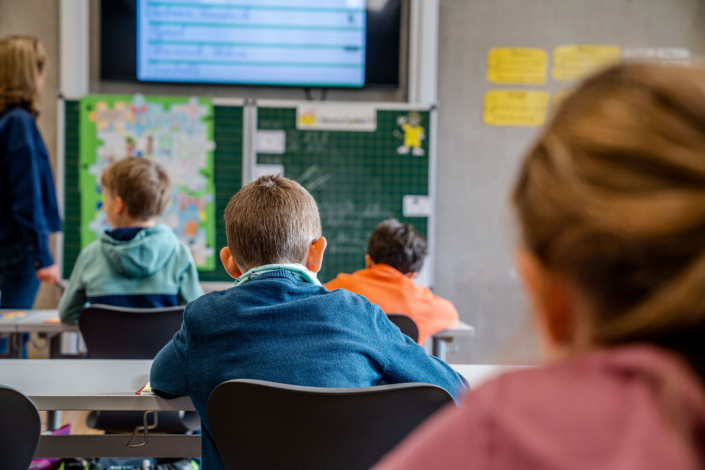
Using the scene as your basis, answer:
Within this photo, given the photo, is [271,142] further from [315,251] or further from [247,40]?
[315,251]

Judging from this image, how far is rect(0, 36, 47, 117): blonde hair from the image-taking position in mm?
2547

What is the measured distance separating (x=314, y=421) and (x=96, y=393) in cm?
57

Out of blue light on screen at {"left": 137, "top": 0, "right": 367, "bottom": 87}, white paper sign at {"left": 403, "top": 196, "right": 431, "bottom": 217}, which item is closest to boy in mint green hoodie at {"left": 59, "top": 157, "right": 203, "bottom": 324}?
blue light on screen at {"left": 137, "top": 0, "right": 367, "bottom": 87}

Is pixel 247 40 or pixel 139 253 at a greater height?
pixel 247 40

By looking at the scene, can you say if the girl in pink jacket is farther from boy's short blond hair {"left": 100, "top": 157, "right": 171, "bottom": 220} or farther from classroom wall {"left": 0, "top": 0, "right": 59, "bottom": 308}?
classroom wall {"left": 0, "top": 0, "right": 59, "bottom": 308}

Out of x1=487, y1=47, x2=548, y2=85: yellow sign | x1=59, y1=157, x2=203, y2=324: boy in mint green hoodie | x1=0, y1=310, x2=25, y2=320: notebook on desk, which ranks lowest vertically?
x1=0, y1=310, x2=25, y2=320: notebook on desk

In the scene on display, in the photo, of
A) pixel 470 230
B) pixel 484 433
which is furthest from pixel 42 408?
pixel 470 230

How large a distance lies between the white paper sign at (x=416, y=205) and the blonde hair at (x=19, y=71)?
199 cm

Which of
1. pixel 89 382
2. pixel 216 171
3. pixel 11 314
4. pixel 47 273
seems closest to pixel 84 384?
pixel 89 382

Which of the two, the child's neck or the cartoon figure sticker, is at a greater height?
the cartoon figure sticker

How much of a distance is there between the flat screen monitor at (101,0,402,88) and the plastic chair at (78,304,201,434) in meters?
2.08

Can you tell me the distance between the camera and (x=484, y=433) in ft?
1.20

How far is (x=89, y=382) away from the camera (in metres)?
1.29

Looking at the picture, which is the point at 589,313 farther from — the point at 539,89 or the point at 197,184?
the point at 539,89
